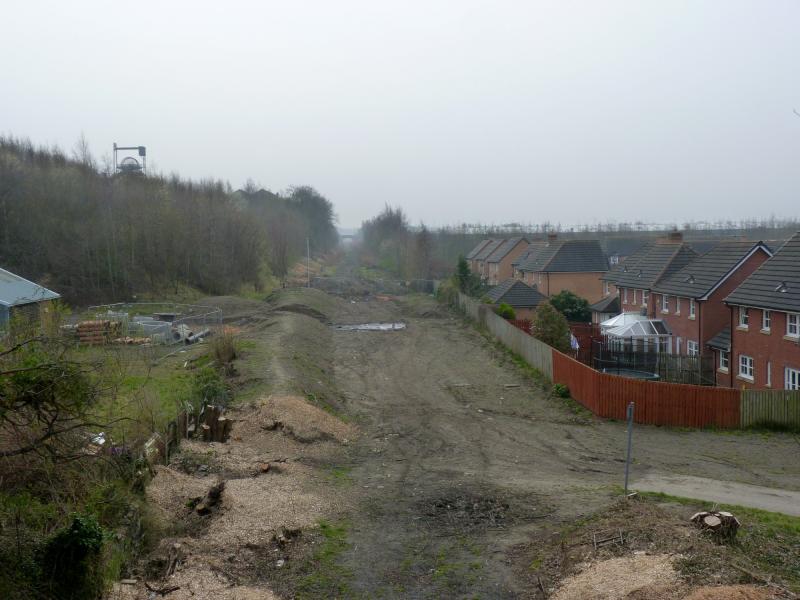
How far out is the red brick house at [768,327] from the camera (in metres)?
26.8

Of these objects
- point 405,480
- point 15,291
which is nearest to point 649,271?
point 405,480

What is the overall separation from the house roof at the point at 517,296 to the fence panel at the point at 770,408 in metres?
27.0

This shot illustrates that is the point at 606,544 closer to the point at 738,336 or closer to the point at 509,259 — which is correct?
the point at 738,336

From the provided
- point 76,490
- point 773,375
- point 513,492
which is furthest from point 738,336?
point 76,490

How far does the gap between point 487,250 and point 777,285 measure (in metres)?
62.3

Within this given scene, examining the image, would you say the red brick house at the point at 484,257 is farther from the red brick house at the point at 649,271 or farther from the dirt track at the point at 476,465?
the dirt track at the point at 476,465

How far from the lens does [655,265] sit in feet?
139

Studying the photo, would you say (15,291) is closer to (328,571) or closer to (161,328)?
(161,328)

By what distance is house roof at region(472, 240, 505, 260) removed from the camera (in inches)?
3418

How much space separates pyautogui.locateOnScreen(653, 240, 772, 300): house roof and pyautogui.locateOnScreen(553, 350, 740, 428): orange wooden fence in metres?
11.5

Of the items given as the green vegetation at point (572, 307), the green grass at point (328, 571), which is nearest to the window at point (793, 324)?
the green grass at point (328, 571)

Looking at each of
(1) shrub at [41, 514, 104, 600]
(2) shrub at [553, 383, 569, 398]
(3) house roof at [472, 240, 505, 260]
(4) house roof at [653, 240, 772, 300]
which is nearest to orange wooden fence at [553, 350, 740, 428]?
(2) shrub at [553, 383, 569, 398]

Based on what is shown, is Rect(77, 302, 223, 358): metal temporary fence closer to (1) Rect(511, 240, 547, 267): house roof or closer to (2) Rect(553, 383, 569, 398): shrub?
(2) Rect(553, 383, 569, 398): shrub

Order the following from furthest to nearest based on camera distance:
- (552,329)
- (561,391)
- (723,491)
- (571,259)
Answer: (571,259)
(552,329)
(561,391)
(723,491)
